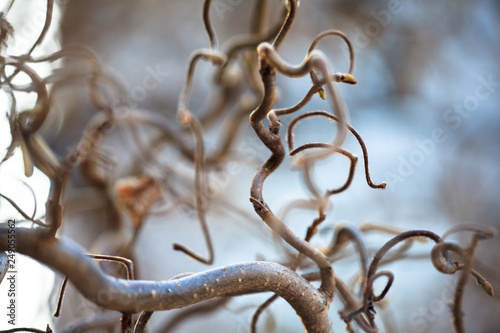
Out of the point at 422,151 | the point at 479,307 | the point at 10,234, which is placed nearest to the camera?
the point at 10,234

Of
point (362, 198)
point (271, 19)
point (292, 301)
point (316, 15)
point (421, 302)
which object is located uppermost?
point (316, 15)

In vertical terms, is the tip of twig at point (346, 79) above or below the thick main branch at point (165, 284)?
above

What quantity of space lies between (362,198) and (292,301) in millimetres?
967

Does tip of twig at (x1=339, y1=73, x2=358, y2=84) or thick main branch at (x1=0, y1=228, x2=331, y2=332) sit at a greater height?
tip of twig at (x1=339, y1=73, x2=358, y2=84)

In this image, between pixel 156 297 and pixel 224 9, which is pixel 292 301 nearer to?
pixel 156 297

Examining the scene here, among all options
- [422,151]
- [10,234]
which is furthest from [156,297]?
[422,151]

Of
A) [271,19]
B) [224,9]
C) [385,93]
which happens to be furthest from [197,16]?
[385,93]

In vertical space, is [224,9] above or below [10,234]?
above

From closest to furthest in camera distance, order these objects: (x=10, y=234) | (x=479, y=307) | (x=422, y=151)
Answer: (x=10, y=234), (x=479, y=307), (x=422, y=151)

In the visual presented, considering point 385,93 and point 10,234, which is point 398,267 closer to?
point 385,93

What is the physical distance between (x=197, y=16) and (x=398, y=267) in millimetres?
819

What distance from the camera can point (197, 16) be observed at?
122cm

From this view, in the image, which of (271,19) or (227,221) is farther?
(227,221)

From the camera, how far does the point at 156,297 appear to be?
0.17 meters
